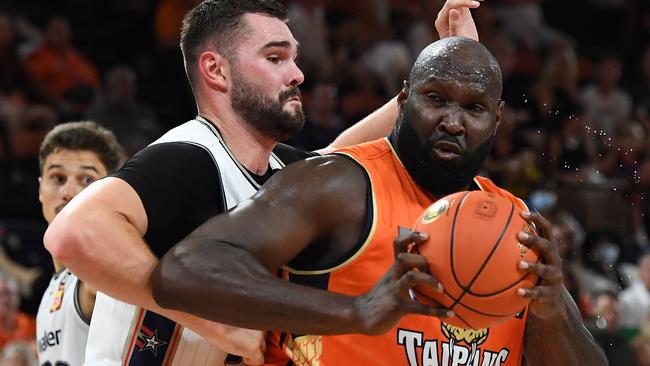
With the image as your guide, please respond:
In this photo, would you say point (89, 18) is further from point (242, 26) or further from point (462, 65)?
point (462, 65)

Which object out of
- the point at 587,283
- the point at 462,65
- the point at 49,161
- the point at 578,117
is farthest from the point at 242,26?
the point at 578,117

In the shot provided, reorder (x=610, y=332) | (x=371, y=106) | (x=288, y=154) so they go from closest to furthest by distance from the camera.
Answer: (x=288, y=154), (x=610, y=332), (x=371, y=106)

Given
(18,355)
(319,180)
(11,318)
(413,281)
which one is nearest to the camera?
(413,281)

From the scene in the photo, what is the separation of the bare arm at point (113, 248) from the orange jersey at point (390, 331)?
32 centimetres

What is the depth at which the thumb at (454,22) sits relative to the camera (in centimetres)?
423

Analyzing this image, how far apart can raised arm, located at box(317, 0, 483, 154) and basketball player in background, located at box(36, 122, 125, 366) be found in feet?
3.91

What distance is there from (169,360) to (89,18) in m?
9.46

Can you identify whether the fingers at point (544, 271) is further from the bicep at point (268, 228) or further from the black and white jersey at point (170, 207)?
the black and white jersey at point (170, 207)

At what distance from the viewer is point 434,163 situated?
328 cm

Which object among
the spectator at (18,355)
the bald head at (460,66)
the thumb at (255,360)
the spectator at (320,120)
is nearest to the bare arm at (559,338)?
the bald head at (460,66)

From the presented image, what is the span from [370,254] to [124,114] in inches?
298

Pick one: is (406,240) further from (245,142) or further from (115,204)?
(245,142)

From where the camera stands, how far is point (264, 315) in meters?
2.86

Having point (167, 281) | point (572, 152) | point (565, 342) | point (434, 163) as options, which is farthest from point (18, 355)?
point (572, 152)
